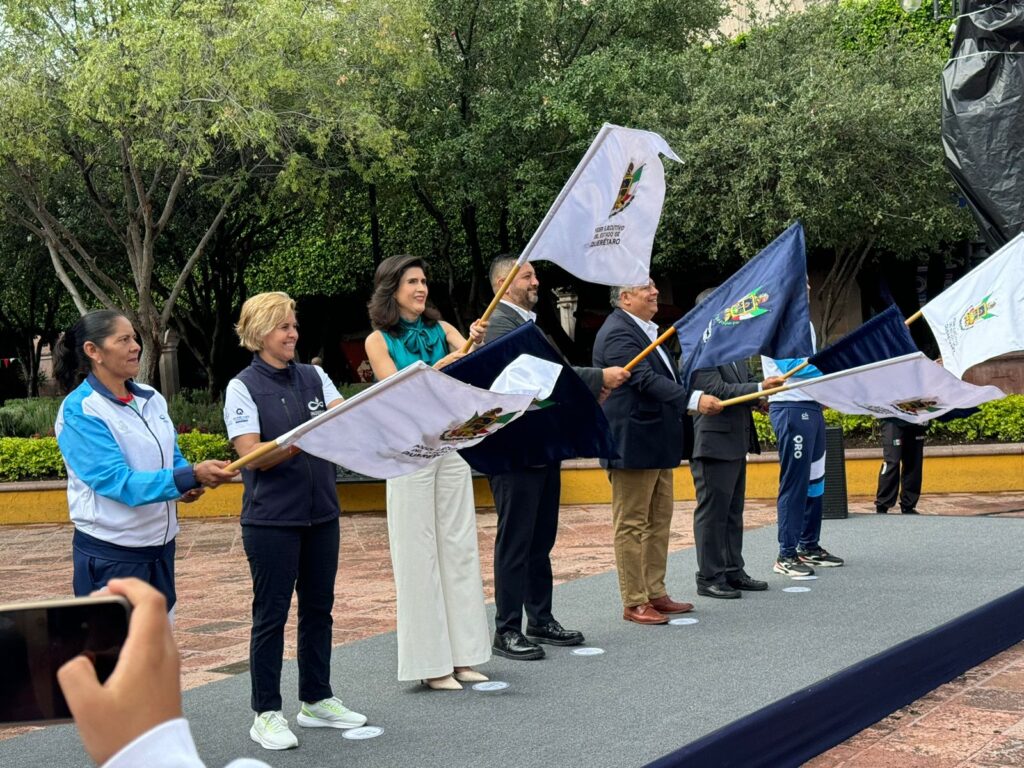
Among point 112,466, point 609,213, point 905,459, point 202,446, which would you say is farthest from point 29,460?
point 112,466

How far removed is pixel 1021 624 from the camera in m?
6.47

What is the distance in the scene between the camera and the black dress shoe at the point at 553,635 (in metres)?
5.91

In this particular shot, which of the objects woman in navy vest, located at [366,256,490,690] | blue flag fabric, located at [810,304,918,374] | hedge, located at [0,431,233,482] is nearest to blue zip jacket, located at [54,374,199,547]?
woman in navy vest, located at [366,256,490,690]

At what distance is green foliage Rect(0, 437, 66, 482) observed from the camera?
48.8ft

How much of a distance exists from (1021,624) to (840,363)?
1.65m

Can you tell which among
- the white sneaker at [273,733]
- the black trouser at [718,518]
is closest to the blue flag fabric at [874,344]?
the black trouser at [718,518]

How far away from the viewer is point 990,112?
8953 mm

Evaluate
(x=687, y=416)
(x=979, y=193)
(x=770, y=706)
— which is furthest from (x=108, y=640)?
(x=979, y=193)

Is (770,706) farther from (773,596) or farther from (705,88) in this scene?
(705,88)

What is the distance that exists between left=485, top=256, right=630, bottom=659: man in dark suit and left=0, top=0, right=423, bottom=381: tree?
414 inches

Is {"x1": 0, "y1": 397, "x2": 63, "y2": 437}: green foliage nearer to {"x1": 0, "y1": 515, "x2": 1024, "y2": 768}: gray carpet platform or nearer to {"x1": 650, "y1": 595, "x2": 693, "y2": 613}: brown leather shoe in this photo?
{"x1": 0, "y1": 515, "x2": 1024, "y2": 768}: gray carpet platform

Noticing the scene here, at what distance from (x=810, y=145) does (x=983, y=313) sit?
1191cm

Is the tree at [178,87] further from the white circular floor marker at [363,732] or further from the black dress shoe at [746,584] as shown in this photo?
the white circular floor marker at [363,732]

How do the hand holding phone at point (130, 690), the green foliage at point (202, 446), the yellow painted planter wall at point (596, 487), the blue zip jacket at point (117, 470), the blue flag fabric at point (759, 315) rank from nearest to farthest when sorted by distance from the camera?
1. the hand holding phone at point (130, 690)
2. the blue zip jacket at point (117, 470)
3. the blue flag fabric at point (759, 315)
4. the yellow painted planter wall at point (596, 487)
5. the green foliage at point (202, 446)
